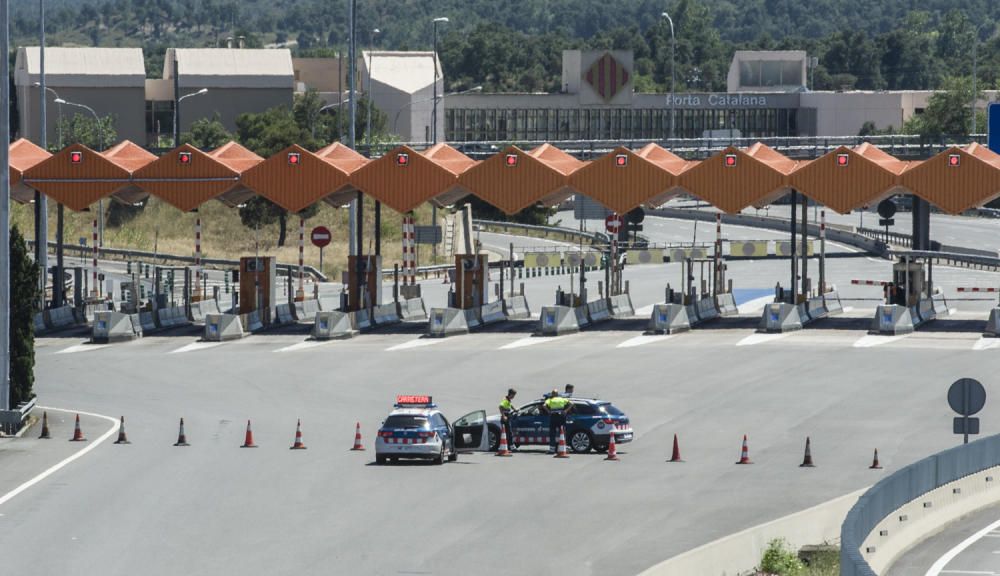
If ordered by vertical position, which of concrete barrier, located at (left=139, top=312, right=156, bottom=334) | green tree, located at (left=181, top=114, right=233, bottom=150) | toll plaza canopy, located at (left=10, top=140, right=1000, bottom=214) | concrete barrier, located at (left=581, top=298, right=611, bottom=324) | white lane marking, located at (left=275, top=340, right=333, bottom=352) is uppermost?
green tree, located at (left=181, top=114, right=233, bottom=150)

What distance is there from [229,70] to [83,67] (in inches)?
477

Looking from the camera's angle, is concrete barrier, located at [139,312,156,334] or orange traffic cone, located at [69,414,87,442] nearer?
orange traffic cone, located at [69,414,87,442]

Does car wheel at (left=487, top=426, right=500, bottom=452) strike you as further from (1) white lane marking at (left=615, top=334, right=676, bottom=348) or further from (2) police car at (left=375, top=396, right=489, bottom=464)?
(1) white lane marking at (left=615, top=334, right=676, bottom=348)

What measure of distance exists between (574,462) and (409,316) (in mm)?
24642

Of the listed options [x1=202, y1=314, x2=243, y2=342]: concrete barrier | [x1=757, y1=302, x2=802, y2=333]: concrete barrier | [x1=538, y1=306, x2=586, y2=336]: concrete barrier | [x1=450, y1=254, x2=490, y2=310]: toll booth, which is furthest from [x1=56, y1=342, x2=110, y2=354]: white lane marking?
[x1=757, y1=302, x2=802, y2=333]: concrete barrier

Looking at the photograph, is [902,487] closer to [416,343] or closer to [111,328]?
[416,343]

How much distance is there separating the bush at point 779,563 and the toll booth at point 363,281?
33.9m

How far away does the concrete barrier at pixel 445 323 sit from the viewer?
55.3 metres

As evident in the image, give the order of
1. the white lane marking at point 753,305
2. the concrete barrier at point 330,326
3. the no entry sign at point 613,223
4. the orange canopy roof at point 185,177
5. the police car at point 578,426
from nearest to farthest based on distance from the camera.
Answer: the police car at point 578,426 → the concrete barrier at point 330,326 → the orange canopy roof at point 185,177 → the no entry sign at point 613,223 → the white lane marking at point 753,305

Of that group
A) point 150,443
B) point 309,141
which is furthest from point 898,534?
point 309,141

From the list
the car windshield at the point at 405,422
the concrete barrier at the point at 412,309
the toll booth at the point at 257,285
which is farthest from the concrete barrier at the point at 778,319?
the car windshield at the point at 405,422

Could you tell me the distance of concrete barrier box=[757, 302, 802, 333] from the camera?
54625 millimetres

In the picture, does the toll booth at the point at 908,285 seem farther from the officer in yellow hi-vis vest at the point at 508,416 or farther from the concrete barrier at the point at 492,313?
the officer in yellow hi-vis vest at the point at 508,416

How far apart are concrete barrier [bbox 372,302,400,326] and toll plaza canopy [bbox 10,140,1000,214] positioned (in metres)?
3.35
